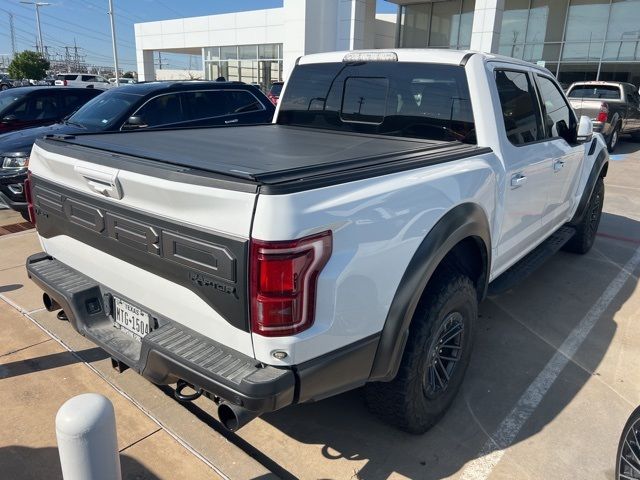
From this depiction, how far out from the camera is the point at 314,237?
186 cm

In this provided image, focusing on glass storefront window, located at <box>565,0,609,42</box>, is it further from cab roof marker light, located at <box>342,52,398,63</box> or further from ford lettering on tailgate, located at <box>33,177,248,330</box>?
ford lettering on tailgate, located at <box>33,177,248,330</box>

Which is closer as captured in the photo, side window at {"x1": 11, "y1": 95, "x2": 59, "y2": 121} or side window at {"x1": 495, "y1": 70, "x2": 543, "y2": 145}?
side window at {"x1": 495, "y1": 70, "x2": 543, "y2": 145}

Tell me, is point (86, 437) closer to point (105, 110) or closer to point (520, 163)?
point (520, 163)

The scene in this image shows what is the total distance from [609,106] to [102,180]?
13748 millimetres

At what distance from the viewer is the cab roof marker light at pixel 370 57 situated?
12.0ft

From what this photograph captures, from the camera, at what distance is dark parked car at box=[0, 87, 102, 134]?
853cm

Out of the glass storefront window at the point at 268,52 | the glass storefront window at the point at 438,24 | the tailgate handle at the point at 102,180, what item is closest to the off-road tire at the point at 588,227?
the tailgate handle at the point at 102,180

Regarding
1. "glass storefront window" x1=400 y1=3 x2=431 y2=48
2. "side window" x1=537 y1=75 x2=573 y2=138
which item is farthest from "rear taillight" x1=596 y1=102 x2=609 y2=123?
"glass storefront window" x1=400 y1=3 x2=431 y2=48

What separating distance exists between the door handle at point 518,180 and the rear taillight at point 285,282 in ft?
6.01

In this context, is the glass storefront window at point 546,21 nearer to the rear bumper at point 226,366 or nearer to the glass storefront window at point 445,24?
the glass storefront window at point 445,24

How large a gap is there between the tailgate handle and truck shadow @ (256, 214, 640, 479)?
4.97 feet

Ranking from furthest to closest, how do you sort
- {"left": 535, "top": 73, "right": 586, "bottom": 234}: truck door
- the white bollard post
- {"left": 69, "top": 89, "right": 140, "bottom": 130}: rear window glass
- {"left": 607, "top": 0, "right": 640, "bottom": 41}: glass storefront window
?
{"left": 607, "top": 0, "right": 640, "bottom": 41}: glass storefront window, {"left": 69, "top": 89, "right": 140, "bottom": 130}: rear window glass, {"left": 535, "top": 73, "right": 586, "bottom": 234}: truck door, the white bollard post

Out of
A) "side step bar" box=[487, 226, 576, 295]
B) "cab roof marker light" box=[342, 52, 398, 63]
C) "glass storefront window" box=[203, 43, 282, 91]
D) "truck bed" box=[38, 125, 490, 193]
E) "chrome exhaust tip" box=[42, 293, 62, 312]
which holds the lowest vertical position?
"side step bar" box=[487, 226, 576, 295]

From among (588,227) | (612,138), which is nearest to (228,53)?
(612,138)
